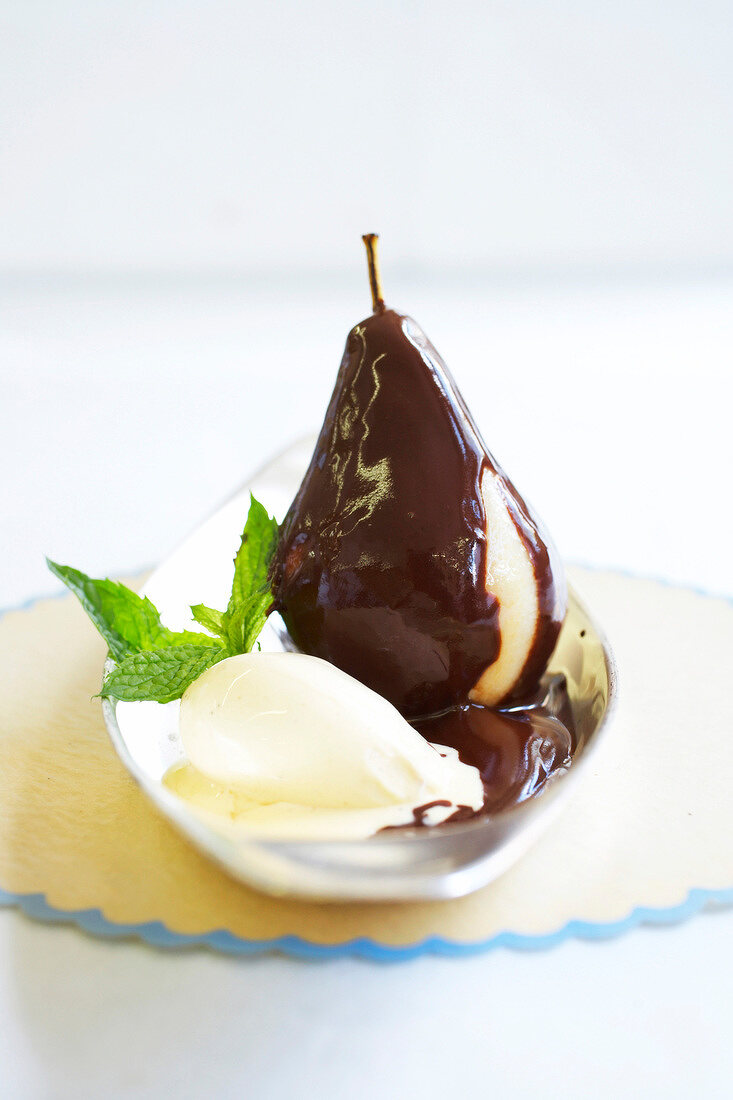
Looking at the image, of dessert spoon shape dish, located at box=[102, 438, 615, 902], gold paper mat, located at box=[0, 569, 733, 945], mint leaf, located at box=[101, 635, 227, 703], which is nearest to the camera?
dessert spoon shape dish, located at box=[102, 438, 615, 902]

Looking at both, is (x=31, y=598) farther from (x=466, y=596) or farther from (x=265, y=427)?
(x=265, y=427)

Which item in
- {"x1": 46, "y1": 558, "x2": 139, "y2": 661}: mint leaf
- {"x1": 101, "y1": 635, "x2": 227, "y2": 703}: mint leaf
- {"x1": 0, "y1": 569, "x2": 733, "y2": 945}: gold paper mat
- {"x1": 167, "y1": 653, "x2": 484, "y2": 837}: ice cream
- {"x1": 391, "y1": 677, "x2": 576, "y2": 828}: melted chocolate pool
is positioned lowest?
{"x1": 0, "y1": 569, "x2": 733, "y2": 945}: gold paper mat

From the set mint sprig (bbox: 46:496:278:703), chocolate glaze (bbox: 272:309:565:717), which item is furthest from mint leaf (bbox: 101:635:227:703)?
chocolate glaze (bbox: 272:309:565:717)

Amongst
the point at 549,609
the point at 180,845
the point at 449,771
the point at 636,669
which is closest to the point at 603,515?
the point at 636,669

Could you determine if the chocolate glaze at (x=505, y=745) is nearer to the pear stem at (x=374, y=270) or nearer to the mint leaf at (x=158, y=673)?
the mint leaf at (x=158, y=673)

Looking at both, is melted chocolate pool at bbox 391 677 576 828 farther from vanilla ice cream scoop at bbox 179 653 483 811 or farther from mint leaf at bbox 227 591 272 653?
mint leaf at bbox 227 591 272 653

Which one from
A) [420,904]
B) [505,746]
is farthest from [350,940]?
[505,746]
